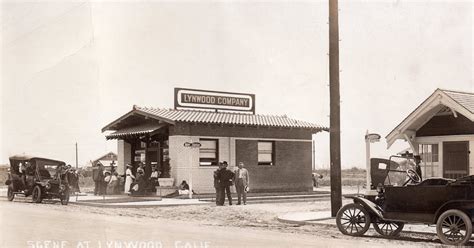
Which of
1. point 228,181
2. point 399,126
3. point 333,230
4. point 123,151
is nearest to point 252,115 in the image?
point 123,151

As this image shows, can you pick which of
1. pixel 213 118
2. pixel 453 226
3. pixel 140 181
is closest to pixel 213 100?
pixel 213 118

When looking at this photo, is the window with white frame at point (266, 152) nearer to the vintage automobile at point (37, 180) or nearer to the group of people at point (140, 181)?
the group of people at point (140, 181)

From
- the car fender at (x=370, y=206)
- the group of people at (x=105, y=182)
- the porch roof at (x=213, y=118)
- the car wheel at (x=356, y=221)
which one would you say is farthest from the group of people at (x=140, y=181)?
the car fender at (x=370, y=206)

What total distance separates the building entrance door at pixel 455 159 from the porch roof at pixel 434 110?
3.12ft

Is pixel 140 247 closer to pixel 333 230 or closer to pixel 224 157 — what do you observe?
pixel 333 230

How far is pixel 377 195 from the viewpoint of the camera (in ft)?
45.2

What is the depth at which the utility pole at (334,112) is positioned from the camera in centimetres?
1691

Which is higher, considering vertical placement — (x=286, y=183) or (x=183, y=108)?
(x=183, y=108)

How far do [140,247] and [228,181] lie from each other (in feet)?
40.6

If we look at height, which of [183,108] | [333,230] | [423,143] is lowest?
[333,230]

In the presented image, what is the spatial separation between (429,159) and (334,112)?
4013mm

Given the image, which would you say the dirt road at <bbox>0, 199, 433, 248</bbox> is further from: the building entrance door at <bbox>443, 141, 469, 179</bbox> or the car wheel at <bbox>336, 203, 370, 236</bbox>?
the building entrance door at <bbox>443, 141, 469, 179</bbox>

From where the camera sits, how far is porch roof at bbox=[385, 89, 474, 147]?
17.2m

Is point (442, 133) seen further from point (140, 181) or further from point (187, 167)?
point (140, 181)
